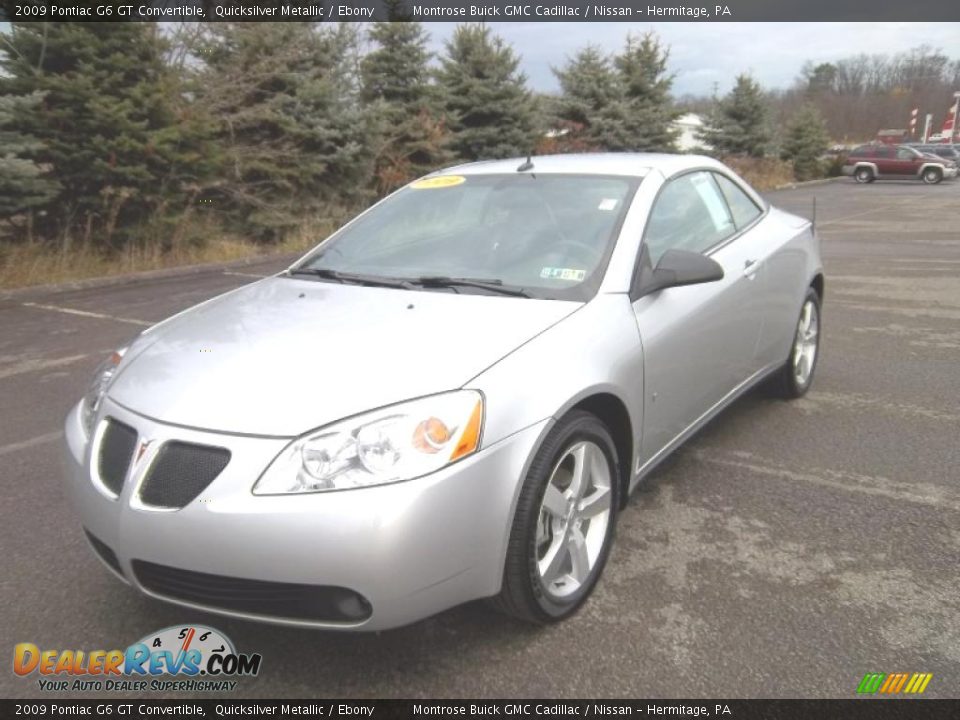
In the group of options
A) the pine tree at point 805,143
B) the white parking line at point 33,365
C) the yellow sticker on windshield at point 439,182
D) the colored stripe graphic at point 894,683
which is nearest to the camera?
the colored stripe graphic at point 894,683

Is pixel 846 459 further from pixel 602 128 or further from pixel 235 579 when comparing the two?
pixel 602 128

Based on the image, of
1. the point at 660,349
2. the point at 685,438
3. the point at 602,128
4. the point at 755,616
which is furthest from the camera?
the point at 602,128

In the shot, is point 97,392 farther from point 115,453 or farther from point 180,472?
point 180,472

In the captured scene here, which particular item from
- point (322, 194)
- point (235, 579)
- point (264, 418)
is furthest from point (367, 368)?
point (322, 194)

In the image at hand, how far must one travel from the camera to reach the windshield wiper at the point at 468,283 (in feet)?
9.63

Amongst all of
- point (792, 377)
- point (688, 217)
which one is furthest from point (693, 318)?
point (792, 377)

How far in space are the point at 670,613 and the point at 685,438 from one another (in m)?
1.00

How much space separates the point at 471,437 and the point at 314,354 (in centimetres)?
62

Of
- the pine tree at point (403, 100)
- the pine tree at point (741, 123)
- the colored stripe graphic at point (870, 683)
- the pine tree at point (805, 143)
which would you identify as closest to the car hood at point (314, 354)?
the colored stripe graphic at point (870, 683)

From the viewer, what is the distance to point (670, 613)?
8.61ft

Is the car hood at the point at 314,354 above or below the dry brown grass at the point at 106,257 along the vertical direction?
above

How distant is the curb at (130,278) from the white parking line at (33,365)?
11.3 feet

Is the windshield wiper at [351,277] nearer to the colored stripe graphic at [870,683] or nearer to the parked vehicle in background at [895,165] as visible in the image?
the colored stripe graphic at [870,683]

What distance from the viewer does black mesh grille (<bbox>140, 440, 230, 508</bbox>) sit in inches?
82.3
